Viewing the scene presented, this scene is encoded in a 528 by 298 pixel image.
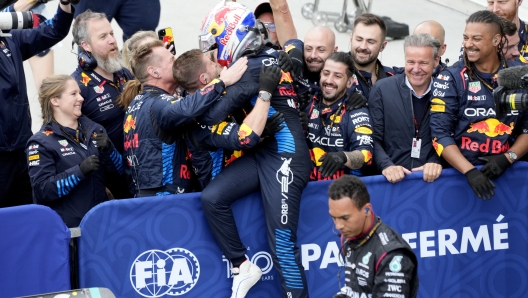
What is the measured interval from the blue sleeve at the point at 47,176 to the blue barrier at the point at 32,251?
378mm

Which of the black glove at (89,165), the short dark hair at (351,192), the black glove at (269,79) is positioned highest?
the black glove at (269,79)

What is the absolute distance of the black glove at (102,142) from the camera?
21.7ft

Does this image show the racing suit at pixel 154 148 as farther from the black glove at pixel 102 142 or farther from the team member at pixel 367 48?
the team member at pixel 367 48

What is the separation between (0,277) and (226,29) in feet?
7.79

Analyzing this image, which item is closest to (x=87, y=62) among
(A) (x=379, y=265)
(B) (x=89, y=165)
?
(B) (x=89, y=165)

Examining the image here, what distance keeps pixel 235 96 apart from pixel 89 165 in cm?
131

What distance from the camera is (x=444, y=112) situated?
21.5 feet

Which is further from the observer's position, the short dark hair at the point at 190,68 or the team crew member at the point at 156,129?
the short dark hair at the point at 190,68

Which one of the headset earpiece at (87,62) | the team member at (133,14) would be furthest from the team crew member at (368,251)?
the team member at (133,14)

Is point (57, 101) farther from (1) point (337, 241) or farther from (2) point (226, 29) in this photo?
(1) point (337, 241)

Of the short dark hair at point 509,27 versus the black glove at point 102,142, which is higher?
the short dark hair at point 509,27

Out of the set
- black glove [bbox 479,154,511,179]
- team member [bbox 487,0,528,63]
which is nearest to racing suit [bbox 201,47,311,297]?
black glove [bbox 479,154,511,179]

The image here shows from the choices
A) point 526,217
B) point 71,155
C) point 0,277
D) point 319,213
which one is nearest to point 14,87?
point 71,155

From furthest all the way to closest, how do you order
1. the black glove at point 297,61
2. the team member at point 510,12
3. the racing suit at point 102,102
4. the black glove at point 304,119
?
the team member at point 510,12, the racing suit at point 102,102, the black glove at point 297,61, the black glove at point 304,119
